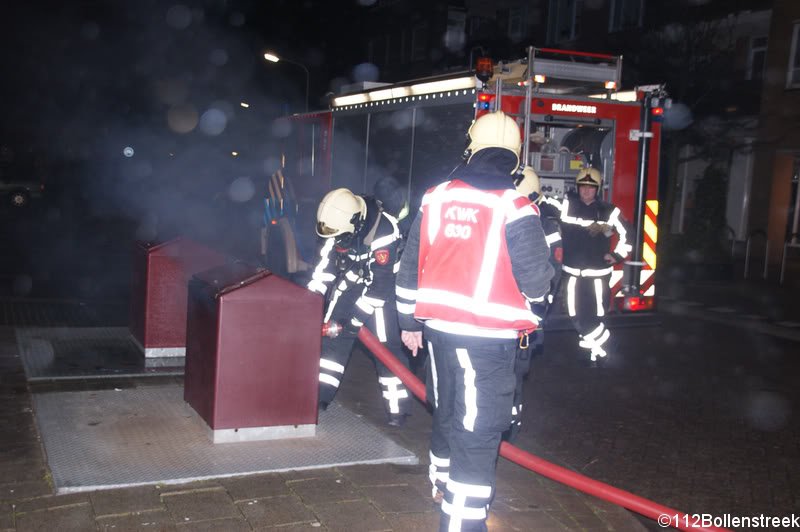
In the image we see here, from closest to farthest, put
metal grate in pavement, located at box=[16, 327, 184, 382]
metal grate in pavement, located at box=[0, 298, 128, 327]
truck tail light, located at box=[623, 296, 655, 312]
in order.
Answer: metal grate in pavement, located at box=[16, 327, 184, 382]
metal grate in pavement, located at box=[0, 298, 128, 327]
truck tail light, located at box=[623, 296, 655, 312]

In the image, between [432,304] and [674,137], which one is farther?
[674,137]

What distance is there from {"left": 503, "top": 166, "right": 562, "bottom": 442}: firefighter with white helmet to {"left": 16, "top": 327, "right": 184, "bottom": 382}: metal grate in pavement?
9.05ft

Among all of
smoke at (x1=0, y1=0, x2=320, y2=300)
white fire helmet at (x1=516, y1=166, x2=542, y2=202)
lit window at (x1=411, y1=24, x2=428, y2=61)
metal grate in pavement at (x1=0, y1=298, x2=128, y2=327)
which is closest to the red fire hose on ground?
white fire helmet at (x1=516, y1=166, x2=542, y2=202)

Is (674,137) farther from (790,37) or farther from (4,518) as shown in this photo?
(4,518)

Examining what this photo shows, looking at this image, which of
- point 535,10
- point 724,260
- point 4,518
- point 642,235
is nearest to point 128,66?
point 535,10

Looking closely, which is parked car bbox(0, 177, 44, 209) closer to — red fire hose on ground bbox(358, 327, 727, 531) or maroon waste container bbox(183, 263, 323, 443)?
maroon waste container bbox(183, 263, 323, 443)

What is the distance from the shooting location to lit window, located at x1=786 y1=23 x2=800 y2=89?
62.5 feet

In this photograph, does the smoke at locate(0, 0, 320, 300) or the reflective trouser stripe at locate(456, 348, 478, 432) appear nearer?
the reflective trouser stripe at locate(456, 348, 478, 432)

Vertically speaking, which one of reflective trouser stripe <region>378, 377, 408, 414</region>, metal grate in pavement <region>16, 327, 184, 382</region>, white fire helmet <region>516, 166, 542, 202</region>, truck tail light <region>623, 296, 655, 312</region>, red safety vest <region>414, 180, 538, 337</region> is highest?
white fire helmet <region>516, 166, 542, 202</region>

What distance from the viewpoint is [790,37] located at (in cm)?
1909

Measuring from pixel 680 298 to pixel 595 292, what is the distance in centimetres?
616

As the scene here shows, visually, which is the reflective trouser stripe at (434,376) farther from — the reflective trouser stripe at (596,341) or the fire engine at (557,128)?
the reflective trouser stripe at (596,341)

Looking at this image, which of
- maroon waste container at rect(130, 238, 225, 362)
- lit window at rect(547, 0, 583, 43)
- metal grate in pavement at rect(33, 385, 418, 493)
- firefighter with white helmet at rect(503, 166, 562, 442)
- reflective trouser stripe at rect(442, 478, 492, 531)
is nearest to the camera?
reflective trouser stripe at rect(442, 478, 492, 531)

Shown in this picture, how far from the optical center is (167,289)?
6.70 m
